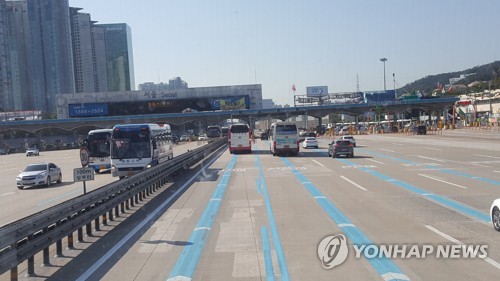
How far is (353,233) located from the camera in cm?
1147

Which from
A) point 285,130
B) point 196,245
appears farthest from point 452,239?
point 285,130

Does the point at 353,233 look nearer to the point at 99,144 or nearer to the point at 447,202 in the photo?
the point at 447,202

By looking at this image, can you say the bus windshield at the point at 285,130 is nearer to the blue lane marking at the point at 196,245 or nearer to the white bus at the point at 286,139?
the white bus at the point at 286,139

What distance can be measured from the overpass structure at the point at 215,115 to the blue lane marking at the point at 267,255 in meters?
80.4

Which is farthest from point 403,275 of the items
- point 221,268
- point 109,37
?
point 109,37

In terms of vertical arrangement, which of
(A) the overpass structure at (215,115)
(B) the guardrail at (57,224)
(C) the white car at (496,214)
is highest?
(A) the overpass structure at (215,115)

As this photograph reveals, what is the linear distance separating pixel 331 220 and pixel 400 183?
8951 millimetres

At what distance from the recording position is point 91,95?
316ft

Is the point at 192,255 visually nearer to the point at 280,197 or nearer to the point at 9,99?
the point at 280,197

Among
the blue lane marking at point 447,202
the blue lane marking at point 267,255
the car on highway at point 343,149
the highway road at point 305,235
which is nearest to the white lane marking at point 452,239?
the highway road at point 305,235

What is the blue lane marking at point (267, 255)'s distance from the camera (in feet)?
27.5

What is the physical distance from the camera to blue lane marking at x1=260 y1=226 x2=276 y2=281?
840cm

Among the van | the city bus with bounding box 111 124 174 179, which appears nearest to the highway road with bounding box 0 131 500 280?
the city bus with bounding box 111 124 174 179

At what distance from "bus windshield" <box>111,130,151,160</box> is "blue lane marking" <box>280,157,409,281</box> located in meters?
11.0
